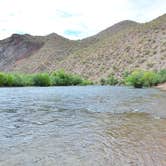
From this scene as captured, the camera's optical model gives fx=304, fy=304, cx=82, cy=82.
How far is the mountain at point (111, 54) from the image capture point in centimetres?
8288

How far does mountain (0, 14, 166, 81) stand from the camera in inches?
3263

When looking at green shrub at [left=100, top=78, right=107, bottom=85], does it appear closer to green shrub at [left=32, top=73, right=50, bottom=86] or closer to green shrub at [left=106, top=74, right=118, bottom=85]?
green shrub at [left=106, top=74, right=118, bottom=85]

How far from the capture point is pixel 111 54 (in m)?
90.4

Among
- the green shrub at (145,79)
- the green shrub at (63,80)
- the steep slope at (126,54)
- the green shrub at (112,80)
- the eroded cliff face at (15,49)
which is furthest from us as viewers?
the eroded cliff face at (15,49)

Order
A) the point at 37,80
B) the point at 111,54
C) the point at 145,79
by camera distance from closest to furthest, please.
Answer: the point at 145,79 < the point at 37,80 < the point at 111,54

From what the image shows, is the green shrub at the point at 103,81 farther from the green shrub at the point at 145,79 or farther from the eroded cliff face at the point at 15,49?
the eroded cliff face at the point at 15,49

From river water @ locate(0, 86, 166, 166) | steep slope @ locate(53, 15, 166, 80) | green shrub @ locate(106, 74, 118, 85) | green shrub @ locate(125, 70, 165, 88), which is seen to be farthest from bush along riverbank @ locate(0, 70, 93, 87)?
river water @ locate(0, 86, 166, 166)

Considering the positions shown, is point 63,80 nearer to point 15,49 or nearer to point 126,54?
point 126,54

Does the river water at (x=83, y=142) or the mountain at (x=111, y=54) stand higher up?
the mountain at (x=111, y=54)

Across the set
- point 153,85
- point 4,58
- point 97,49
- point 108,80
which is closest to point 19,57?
point 4,58

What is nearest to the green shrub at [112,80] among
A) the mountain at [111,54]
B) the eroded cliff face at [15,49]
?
the mountain at [111,54]

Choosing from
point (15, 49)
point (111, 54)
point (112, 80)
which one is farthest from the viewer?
point (15, 49)

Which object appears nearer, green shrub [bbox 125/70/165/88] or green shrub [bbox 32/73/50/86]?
green shrub [bbox 125/70/165/88]

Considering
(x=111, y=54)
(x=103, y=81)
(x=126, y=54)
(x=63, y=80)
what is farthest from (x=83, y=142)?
(x=111, y=54)
